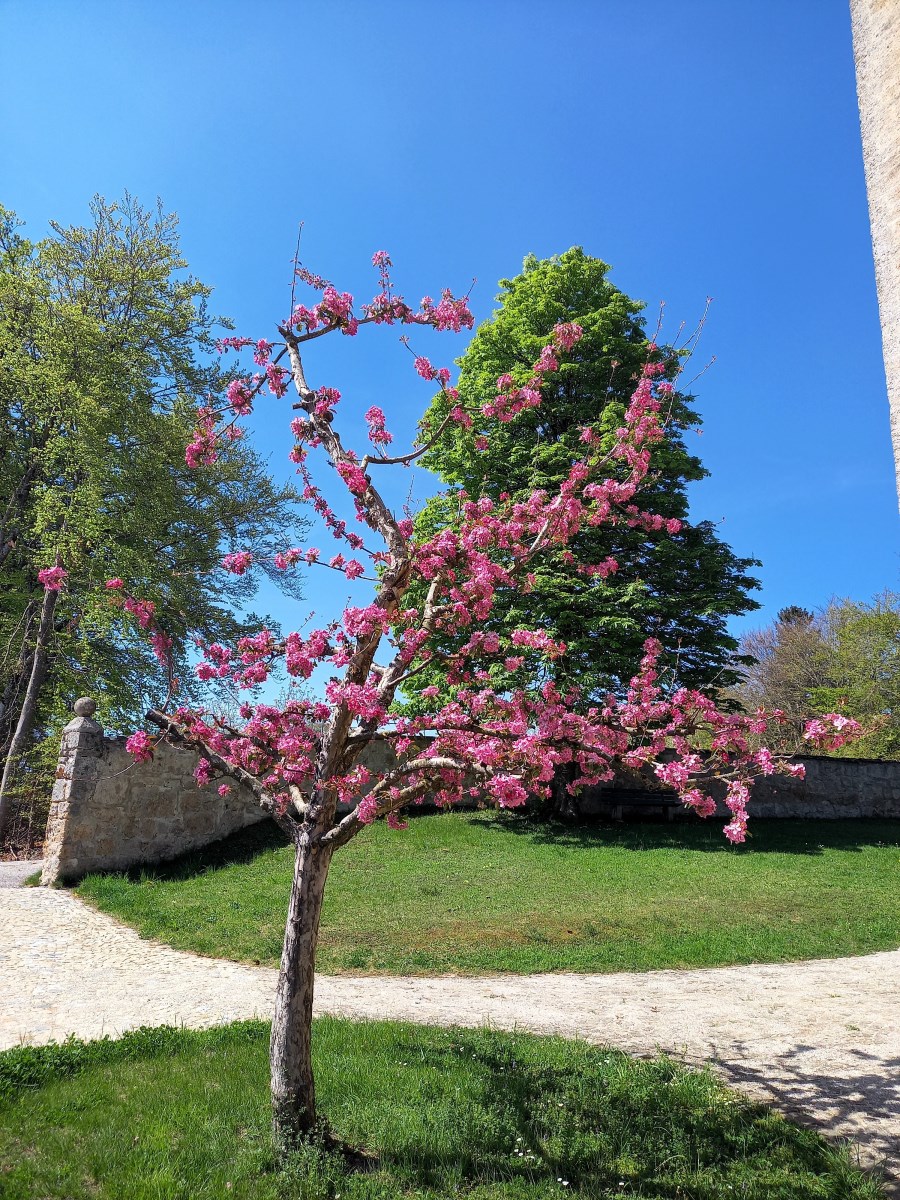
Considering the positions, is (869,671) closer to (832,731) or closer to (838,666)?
(838,666)

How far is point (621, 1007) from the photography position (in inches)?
291

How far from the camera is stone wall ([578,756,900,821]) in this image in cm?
1911

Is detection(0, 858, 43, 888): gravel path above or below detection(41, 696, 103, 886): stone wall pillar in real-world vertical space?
below

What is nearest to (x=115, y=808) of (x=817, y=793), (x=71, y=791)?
(x=71, y=791)

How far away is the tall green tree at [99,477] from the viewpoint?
16.8 metres

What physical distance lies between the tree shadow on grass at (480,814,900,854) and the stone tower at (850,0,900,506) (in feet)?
44.6

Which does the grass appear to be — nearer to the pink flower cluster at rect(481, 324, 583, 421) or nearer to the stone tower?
the stone tower

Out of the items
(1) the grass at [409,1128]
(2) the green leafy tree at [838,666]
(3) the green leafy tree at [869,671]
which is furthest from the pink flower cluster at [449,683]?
(3) the green leafy tree at [869,671]

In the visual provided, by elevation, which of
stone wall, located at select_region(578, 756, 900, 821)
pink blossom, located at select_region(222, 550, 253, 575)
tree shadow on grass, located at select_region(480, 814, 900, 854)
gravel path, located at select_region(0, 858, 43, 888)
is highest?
pink blossom, located at select_region(222, 550, 253, 575)

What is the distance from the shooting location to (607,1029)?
6.73 metres

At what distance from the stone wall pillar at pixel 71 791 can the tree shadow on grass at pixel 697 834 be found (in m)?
8.37

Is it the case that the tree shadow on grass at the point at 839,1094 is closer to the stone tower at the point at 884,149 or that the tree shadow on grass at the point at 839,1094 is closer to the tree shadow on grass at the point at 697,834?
the stone tower at the point at 884,149

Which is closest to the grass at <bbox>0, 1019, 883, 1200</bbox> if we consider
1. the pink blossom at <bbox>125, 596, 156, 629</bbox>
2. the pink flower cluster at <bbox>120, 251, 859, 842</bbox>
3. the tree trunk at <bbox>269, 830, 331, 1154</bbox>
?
the tree trunk at <bbox>269, 830, 331, 1154</bbox>

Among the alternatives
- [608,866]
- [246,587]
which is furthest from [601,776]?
[246,587]
